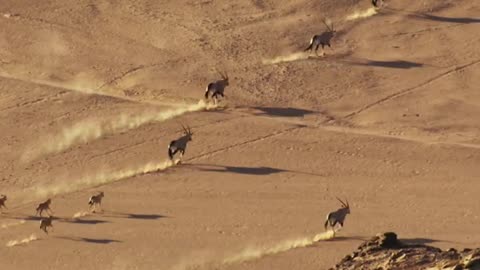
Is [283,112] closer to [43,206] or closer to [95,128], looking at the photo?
[95,128]

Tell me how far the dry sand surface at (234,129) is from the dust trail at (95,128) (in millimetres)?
59

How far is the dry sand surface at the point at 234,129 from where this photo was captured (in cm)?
3378

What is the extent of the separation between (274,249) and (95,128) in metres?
10.0

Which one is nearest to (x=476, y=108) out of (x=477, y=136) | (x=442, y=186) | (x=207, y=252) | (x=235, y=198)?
(x=477, y=136)

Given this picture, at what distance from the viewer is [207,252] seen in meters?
32.8

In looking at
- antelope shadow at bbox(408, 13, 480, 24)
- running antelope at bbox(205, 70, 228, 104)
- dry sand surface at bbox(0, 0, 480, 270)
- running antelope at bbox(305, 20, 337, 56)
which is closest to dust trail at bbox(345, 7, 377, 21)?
dry sand surface at bbox(0, 0, 480, 270)

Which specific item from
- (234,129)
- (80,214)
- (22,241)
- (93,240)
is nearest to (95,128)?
(234,129)

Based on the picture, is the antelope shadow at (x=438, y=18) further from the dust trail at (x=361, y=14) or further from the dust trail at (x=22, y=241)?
the dust trail at (x=22, y=241)

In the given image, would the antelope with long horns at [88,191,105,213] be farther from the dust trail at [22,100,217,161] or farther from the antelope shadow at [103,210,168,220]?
the dust trail at [22,100,217,161]

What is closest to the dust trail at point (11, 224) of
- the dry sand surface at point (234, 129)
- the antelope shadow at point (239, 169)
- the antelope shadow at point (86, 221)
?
the dry sand surface at point (234, 129)

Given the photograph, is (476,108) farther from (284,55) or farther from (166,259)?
(166,259)

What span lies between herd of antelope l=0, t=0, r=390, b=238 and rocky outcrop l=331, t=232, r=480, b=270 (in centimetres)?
872

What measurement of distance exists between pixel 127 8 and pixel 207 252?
1788cm

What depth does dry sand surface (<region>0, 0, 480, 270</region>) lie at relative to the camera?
33781 millimetres
